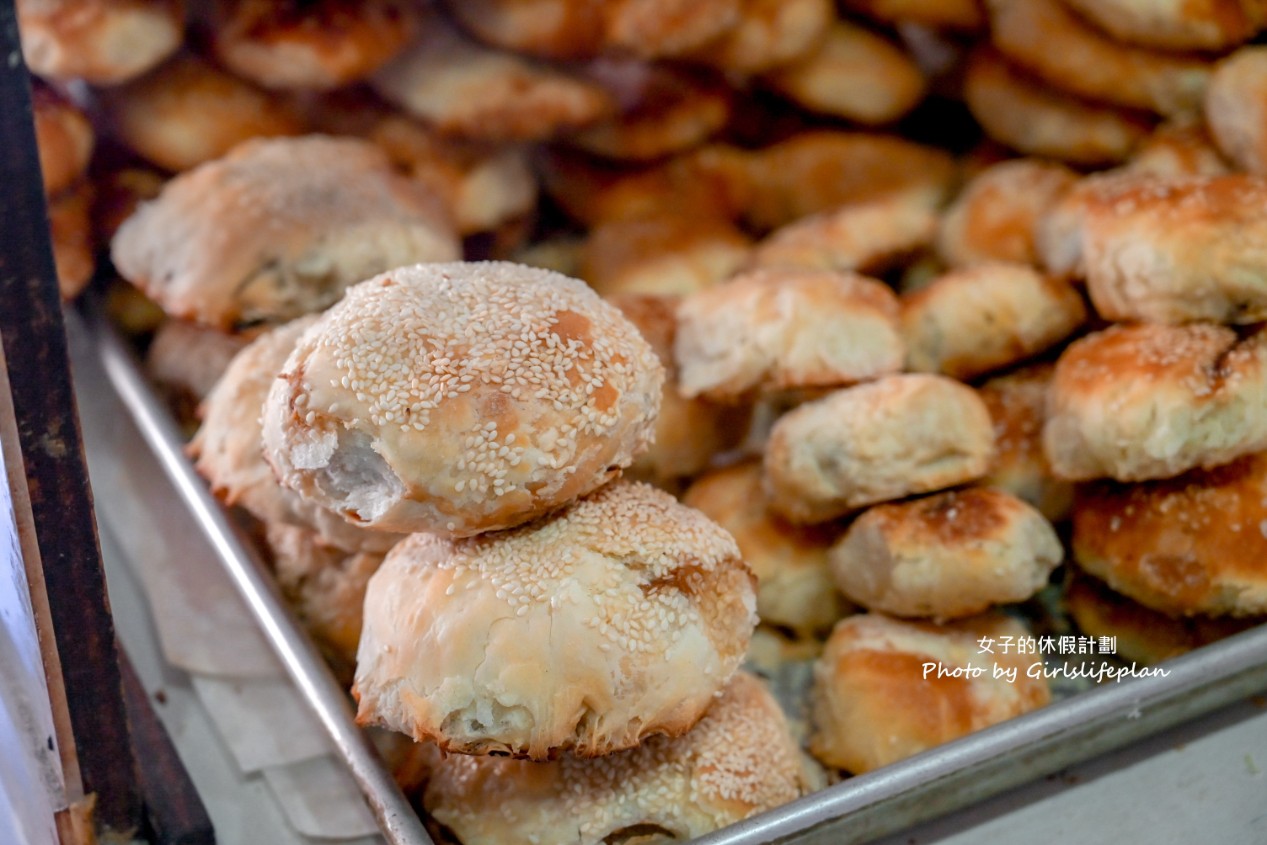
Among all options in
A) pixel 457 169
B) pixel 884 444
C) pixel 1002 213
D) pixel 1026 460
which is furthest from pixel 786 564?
pixel 457 169

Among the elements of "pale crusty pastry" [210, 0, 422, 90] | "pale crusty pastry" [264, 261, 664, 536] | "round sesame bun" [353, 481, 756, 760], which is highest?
"pale crusty pastry" [210, 0, 422, 90]

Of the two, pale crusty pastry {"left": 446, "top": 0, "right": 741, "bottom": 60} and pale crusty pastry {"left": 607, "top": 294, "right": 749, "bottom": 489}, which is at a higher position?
pale crusty pastry {"left": 446, "top": 0, "right": 741, "bottom": 60}

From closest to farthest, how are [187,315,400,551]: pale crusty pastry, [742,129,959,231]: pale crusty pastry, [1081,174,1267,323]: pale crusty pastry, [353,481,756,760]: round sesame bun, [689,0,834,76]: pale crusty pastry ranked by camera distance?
[353,481,756,760]: round sesame bun < [187,315,400,551]: pale crusty pastry < [1081,174,1267,323]: pale crusty pastry < [689,0,834,76]: pale crusty pastry < [742,129,959,231]: pale crusty pastry

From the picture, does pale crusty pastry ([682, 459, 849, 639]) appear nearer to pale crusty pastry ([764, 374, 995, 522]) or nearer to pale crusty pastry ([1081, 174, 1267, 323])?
pale crusty pastry ([764, 374, 995, 522])

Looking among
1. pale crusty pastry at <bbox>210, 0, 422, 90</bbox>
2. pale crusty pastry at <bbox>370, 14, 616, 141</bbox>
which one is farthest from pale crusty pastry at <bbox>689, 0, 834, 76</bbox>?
pale crusty pastry at <bbox>210, 0, 422, 90</bbox>

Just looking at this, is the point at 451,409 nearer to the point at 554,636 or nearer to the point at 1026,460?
the point at 554,636

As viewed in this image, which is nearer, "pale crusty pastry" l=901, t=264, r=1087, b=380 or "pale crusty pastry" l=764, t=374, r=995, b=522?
"pale crusty pastry" l=764, t=374, r=995, b=522

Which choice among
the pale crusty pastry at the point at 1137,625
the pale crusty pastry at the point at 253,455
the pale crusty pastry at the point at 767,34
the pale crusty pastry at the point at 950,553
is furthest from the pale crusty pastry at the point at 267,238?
the pale crusty pastry at the point at 1137,625

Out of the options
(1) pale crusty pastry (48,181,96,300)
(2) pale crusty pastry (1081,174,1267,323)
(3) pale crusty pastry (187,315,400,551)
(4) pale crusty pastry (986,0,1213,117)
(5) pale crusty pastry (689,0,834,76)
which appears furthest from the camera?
(5) pale crusty pastry (689,0,834,76)
